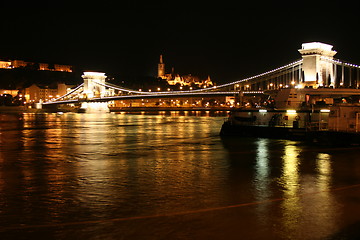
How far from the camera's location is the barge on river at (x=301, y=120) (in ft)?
71.4

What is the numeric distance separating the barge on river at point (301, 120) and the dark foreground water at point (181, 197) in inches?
198

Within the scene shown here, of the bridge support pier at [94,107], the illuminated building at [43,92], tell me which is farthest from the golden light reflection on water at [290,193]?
the illuminated building at [43,92]

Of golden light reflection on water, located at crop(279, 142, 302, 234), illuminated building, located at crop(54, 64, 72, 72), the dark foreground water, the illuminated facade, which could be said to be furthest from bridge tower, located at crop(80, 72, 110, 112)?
golden light reflection on water, located at crop(279, 142, 302, 234)

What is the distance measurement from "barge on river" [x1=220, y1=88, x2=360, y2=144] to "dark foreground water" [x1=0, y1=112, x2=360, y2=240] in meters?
5.04

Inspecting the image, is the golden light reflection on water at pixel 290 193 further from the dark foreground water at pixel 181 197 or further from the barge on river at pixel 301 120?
the barge on river at pixel 301 120

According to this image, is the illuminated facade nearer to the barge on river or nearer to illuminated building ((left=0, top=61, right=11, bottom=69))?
illuminated building ((left=0, top=61, right=11, bottom=69))

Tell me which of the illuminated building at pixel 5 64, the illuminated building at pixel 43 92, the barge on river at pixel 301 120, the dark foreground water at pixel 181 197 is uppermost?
the illuminated building at pixel 5 64

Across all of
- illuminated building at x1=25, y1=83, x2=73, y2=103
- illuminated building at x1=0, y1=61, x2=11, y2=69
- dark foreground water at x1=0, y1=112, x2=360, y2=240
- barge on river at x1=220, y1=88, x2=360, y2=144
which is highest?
illuminated building at x1=0, y1=61, x2=11, y2=69

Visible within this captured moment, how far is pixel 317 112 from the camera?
27.1 m

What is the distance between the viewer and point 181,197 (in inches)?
394

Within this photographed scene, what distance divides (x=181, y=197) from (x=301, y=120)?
1993cm

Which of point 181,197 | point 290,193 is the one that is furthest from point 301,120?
point 181,197

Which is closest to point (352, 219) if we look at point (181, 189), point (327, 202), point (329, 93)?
point (327, 202)

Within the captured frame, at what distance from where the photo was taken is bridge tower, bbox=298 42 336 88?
198 ft
